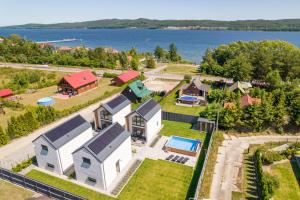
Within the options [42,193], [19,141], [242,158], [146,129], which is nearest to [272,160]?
[242,158]

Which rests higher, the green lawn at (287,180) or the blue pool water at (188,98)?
the blue pool water at (188,98)

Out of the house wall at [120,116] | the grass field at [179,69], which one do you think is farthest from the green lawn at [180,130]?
the grass field at [179,69]

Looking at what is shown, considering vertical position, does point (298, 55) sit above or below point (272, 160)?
above

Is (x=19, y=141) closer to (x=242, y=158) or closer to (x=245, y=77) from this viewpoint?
(x=242, y=158)

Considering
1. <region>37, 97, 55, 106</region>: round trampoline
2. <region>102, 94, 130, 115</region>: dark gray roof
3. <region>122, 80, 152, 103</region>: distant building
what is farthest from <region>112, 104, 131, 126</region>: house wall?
<region>37, 97, 55, 106</region>: round trampoline

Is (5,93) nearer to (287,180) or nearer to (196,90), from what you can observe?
(196,90)

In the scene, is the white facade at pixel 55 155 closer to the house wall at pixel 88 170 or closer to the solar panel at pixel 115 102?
the house wall at pixel 88 170
